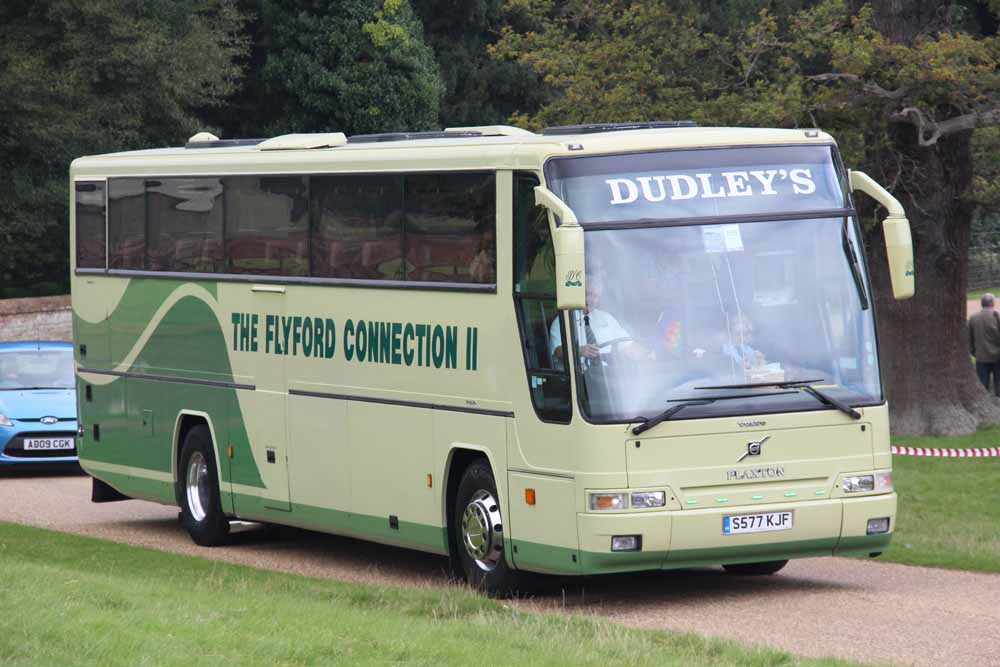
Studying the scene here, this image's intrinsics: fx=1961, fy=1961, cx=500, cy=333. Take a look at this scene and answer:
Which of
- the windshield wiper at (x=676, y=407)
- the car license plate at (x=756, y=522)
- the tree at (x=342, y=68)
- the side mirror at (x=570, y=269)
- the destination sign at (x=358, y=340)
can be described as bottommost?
the car license plate at (x=756, y=522)

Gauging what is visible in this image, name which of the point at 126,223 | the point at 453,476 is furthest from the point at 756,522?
Answer: the point at 126,223

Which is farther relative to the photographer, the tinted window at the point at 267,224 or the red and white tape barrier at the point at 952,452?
the red and white tape barrier at the point at 952,452

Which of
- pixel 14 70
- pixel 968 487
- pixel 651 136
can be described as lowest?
pixel 968 487

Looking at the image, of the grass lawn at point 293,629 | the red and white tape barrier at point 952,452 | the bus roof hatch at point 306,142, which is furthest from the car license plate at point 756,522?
the red and white tape barrier at point 952,452

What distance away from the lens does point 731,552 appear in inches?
476

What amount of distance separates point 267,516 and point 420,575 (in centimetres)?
185

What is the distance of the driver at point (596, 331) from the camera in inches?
469

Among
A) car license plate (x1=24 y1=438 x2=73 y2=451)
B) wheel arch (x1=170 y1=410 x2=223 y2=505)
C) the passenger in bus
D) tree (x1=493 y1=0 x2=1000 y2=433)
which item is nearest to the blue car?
car license plate (x1=24 y1=438 x2=73 y2=451)

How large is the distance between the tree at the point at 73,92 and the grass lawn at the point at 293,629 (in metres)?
26.7

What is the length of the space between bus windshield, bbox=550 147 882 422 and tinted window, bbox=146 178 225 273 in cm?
511

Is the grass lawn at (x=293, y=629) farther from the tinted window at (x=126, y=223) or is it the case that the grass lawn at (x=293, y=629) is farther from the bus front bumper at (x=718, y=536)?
the tinted window at (x=126, y=223)

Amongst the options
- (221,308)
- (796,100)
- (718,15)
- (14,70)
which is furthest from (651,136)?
(718,15)

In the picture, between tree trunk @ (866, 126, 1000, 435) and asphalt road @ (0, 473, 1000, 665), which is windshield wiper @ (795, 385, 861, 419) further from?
tree trunk @ (866, 126, 1000, 435)

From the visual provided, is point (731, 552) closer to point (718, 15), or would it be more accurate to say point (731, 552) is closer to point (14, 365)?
point (14, 365)
